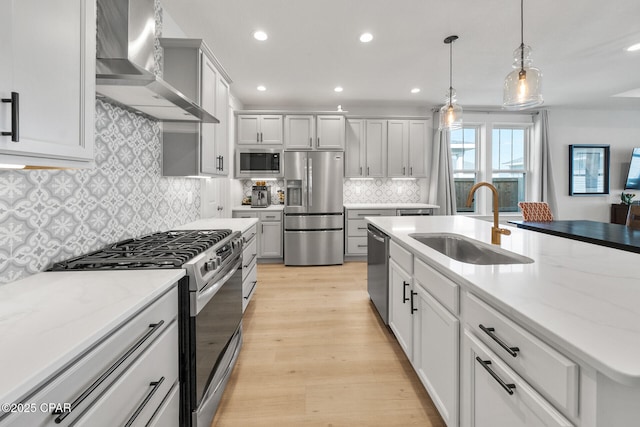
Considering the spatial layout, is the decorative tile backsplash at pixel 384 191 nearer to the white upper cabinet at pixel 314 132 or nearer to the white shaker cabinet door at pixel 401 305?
the white upper cabinet at pixel 314 132

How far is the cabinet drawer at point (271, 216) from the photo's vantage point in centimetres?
494

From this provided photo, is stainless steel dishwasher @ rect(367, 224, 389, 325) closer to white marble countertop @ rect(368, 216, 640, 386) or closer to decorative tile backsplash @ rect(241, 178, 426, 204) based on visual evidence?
white marble countertop @ rect(368, 216, 640, 386)

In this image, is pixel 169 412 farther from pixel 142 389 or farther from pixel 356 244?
pixel 356 244

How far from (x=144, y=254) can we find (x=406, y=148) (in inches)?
188

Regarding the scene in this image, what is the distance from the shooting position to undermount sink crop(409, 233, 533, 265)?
170 centimetres

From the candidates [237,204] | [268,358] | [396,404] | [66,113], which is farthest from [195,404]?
[237,204]

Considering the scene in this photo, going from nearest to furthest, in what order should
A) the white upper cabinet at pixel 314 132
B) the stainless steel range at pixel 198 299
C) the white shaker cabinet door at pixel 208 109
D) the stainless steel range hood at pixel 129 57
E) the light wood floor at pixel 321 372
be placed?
the stainless steel range at pixel 198 299 < the stainless steel range hood at pixel 129 57 < the light wood floor at pixel 321 372 < the white shaker cabinet door at pixel 208 109 < the white upper cabinet at pixel 314 132

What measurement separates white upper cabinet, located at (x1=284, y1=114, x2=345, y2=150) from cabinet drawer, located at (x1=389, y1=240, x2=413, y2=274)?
2.99m

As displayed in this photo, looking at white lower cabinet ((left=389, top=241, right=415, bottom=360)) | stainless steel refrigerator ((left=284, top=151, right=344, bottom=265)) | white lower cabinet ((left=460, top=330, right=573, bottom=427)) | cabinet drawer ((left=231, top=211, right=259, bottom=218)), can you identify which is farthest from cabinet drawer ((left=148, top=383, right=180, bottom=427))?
cabinet drawer ((left=231, top=211, right=259, bottom=218))

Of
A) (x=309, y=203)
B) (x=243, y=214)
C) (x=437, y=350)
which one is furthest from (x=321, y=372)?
(x=243, y=214)

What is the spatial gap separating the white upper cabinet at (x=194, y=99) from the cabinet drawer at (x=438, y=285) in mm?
1837

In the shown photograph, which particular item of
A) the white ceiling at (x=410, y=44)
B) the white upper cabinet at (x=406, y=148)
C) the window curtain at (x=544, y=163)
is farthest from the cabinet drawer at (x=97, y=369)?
the window curtain at (x=544, y=163)

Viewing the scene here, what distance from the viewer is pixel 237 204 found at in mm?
5309

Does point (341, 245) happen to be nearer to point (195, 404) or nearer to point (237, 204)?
point (237, 204)
